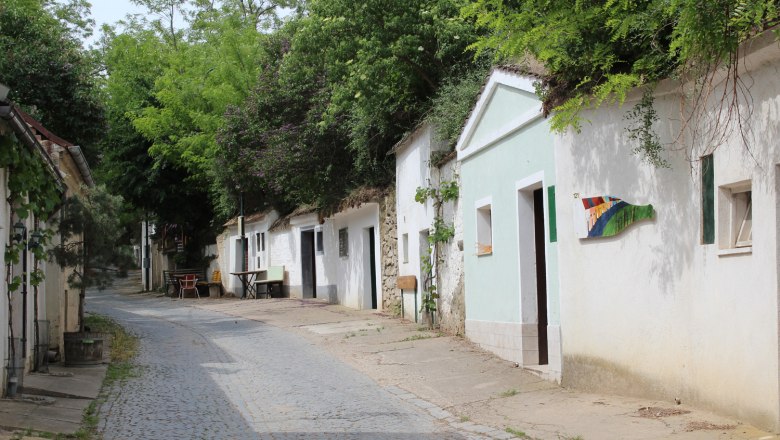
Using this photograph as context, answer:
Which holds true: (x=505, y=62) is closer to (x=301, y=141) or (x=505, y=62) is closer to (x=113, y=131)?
(x=301, y=141)

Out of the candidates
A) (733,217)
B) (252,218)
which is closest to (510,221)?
(733,217)

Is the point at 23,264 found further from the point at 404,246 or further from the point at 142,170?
the point at 142,170

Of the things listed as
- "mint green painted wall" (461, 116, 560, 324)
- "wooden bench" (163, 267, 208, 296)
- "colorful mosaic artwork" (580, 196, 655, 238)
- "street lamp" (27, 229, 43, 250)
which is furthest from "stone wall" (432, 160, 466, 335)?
"wooden bench" (163, 267, 208, 296)

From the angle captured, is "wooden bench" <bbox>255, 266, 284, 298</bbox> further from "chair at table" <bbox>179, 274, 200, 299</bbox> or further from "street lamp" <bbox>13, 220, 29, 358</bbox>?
"street lamp" <bbox>13, 220, 29, 358</bbox>

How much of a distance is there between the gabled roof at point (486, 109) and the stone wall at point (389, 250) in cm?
564

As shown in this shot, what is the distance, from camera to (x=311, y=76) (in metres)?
24.5

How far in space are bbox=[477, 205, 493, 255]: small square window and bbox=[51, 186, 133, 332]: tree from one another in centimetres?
567

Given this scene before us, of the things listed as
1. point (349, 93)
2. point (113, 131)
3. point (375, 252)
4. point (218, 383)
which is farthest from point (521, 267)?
point (113, 131)

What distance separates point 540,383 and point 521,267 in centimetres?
185

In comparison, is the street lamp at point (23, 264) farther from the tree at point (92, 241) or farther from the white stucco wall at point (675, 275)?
the white stucco wall at point (675, 275)

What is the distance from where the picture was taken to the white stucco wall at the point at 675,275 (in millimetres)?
7020

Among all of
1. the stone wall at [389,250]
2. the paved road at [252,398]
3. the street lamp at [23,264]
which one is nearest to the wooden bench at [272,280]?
the stone wall at [389,250]

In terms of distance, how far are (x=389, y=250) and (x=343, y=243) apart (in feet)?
13.3

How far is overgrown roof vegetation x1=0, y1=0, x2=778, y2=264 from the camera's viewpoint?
8492 millimetres
